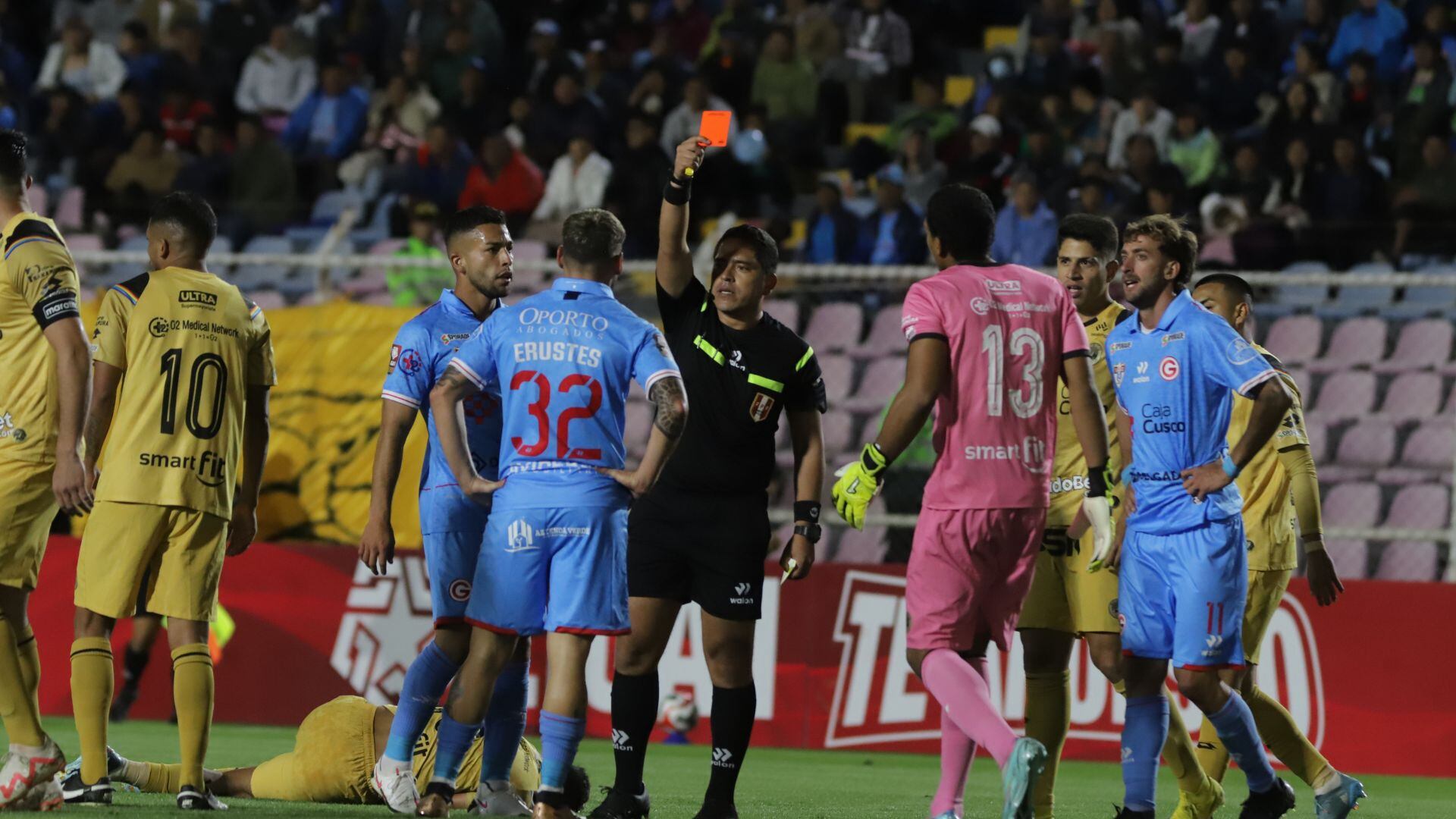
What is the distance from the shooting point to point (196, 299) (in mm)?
7180

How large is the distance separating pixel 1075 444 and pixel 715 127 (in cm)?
209

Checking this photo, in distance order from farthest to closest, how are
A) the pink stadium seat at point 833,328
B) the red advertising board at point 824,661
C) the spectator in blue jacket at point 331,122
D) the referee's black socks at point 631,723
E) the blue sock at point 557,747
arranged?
the spectator in blue jacket at point 331,122, the pink stadium seat at point 833,328, the red advertising board at point 824,661, the referee's black socks at point 631,723, the blue sock at point 557,747

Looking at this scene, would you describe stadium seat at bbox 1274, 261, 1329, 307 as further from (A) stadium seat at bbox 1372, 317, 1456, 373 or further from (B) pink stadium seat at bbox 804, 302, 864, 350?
(B) pink stadium seat at bbox 804, 302, 864, 350

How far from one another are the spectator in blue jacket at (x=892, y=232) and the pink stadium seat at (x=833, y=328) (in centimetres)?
171

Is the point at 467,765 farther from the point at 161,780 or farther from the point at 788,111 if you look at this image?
the point at 788,111

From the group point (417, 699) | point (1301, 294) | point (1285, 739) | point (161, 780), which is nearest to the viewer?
point (417, 699)

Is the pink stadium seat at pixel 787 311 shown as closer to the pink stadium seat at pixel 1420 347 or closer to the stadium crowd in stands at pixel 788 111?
the stadium crowd in stands at pixel 788 111

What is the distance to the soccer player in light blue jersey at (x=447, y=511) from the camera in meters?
7.08

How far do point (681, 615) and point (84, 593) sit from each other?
18.7ft

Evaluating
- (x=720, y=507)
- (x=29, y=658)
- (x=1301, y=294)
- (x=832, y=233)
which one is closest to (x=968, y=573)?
(x=720, y=507)

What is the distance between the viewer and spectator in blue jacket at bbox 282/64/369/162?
789 inches

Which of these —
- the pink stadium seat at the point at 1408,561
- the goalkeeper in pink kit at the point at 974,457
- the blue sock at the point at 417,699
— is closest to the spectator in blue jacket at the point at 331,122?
the pink stadium seat at the point at 1408,561

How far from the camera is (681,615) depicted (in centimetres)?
1223

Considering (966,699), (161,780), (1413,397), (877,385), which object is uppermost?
(1413,397)
